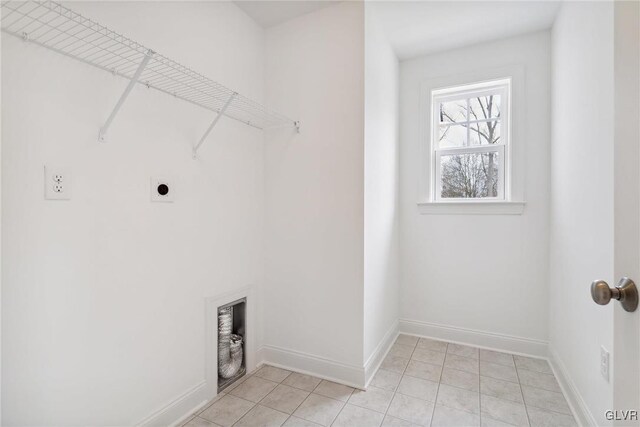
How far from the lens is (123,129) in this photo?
1364mm

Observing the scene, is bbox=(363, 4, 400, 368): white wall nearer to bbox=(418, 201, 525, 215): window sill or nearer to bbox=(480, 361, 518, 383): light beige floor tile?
bbox=(418, 201, 525, 215): window sill

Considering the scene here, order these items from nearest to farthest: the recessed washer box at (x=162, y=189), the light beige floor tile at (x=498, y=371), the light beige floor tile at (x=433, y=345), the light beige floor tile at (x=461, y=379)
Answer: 1. the recessed washer box at (x=162, y=189)
2. the light beige floor tile at (x=461, y=379)
3. the light beige floor tile at (x=498, y=371)
4. the light beige floor tile at (x=433, y=345)

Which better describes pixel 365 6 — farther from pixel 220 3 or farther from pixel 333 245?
pixel 333 245

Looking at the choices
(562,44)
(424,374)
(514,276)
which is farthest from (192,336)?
(562,44)

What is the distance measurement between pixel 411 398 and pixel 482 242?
138cm

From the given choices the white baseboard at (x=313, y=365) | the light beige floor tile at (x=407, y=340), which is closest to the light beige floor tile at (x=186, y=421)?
the white baseboard at (x=313, y=365)

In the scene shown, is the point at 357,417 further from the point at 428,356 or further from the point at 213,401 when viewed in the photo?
the point at 428,356

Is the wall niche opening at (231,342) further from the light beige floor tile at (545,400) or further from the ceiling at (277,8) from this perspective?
the ceiling at (277,8)

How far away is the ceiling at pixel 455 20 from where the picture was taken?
6.79ft

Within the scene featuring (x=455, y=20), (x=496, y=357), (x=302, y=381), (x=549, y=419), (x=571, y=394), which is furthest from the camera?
(x=496, y=357)

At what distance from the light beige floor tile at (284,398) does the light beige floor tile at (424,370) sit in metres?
0.76

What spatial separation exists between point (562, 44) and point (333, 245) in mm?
2003

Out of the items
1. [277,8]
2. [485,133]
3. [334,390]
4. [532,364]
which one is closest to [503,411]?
[532,364]

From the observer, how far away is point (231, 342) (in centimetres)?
204
